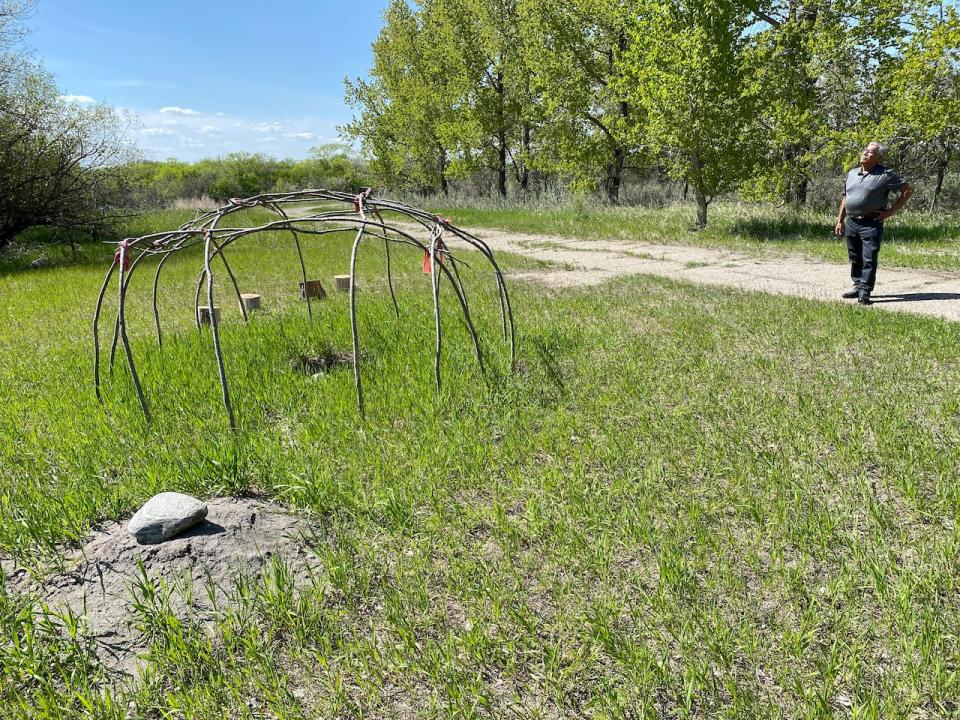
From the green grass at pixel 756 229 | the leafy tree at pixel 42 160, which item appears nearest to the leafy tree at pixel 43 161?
the leafy tree at pixel 42 160

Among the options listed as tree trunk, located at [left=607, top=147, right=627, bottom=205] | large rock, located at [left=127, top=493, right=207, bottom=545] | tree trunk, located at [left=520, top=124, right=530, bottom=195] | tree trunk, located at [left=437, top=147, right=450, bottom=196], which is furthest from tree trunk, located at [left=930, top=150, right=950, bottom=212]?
tree trunk, located at [left=437, top=147, right=450, bottom=196]

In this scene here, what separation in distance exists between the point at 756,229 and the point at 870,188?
24.5 ft

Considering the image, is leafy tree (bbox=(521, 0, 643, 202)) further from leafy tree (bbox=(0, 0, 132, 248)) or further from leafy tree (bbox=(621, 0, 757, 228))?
leafy tree (bbox=(0, 0, 132, 248))

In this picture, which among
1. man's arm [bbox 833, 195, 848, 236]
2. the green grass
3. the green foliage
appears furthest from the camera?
the green foliage

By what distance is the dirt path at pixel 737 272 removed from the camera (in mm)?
7180

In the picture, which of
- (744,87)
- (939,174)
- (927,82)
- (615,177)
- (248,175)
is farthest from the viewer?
(248,175)

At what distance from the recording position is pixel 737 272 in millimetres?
9773

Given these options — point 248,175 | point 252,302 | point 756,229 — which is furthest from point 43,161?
point 248,175

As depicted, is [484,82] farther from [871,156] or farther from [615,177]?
[871,156]

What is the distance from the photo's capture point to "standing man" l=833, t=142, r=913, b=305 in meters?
6.48

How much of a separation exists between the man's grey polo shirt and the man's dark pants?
134 mm

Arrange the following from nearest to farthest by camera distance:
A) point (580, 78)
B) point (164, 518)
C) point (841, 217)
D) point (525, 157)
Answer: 1. point (164, 518)
2. point (841, 217)
3. point (580, 78)
4. point (525, 157)

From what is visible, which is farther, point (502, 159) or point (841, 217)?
point (502, 159)

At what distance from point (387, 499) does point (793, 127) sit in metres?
14.1
